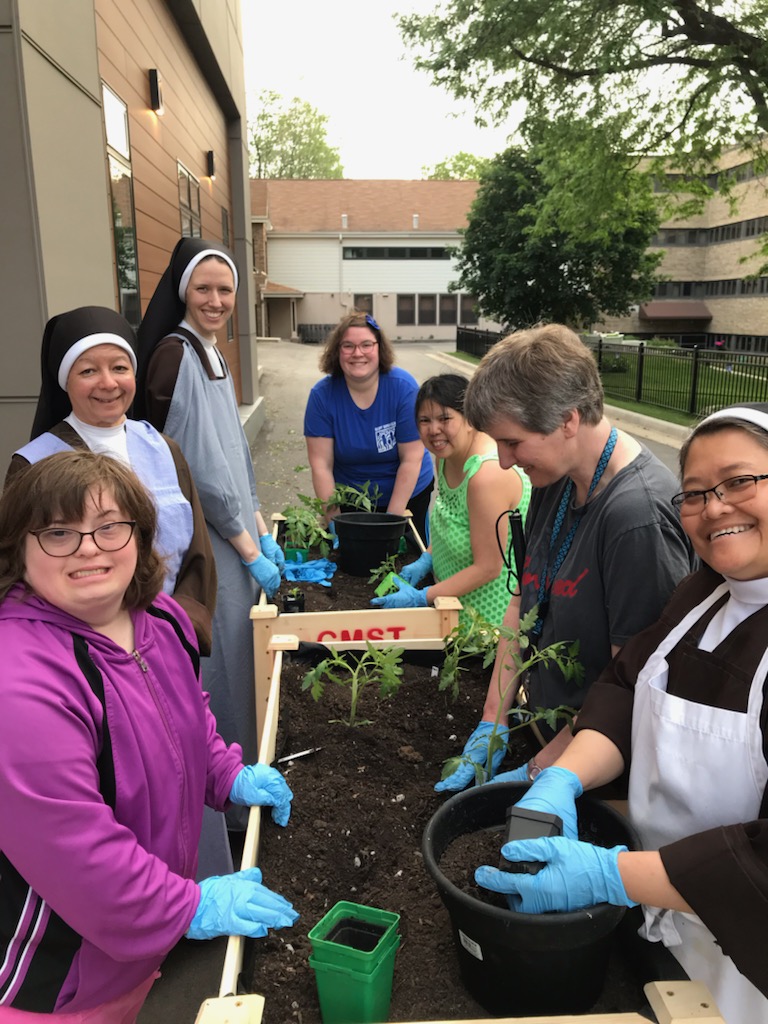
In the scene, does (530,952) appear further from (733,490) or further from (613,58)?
(613,58)

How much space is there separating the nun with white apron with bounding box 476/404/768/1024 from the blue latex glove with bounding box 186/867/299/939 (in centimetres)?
45

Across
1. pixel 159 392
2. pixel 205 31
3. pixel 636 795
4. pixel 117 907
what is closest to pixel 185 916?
pixel 117 907

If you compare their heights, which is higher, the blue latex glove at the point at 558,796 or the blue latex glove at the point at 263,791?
the blue latex glove at the point at 558,796

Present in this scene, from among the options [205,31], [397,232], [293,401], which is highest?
[397,232]

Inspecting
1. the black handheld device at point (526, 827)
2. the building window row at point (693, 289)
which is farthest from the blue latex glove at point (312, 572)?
the building window row at point (693, 289)

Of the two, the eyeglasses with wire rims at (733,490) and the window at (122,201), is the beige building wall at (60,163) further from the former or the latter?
the eyeglasses with wire rims at (733,490)

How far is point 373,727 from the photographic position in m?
2.43

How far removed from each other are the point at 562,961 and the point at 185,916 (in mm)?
700

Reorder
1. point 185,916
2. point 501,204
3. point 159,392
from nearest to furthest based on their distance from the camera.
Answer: point 185,916, point 159,392, point 501,204

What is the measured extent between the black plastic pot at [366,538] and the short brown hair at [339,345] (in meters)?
0.86

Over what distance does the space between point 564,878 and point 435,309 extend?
42618 millimetres

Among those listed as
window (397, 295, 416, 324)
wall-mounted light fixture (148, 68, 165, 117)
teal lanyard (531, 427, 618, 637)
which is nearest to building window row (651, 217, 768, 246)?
window (397, 295, 416, 324)

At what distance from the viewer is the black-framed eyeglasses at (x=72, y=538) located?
1.45 m

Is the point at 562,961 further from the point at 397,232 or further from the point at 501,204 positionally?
the point at 397,232
